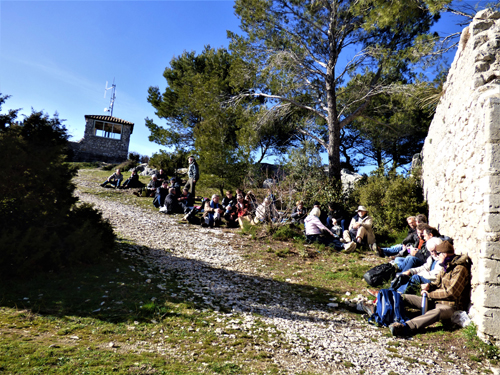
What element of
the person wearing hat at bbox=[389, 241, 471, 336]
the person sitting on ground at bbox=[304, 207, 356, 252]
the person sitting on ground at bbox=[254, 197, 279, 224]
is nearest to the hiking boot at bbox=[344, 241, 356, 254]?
the person sitting on ground at bbox=[304, 207, 356, 252]

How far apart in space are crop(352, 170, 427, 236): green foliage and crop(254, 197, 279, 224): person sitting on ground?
304 centimetres

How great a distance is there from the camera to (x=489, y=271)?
3.87 m

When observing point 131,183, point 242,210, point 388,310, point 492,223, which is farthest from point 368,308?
point 131,183

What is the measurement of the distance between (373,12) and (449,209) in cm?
Answer: 722

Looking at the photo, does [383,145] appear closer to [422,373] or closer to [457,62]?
[457,62]

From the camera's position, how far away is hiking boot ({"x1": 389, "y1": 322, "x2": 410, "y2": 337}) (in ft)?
13.0

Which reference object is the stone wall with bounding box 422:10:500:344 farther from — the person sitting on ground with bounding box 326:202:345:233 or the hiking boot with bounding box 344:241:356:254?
the person sitting on ground with bounding box 326:202:345:233

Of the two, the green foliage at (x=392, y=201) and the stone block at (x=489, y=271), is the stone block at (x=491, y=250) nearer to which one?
the stone block at (x=489, y=271)

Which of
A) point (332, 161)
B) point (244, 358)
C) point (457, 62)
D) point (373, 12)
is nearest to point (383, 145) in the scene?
point (332, 161)

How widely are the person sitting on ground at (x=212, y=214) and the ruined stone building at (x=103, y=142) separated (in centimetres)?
2338

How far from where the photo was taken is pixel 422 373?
10.3 feet

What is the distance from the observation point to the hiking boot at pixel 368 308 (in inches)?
175

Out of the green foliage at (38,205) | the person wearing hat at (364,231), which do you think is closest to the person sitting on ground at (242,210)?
the person wearing hat at (364,231)

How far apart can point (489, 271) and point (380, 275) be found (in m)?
1.88
